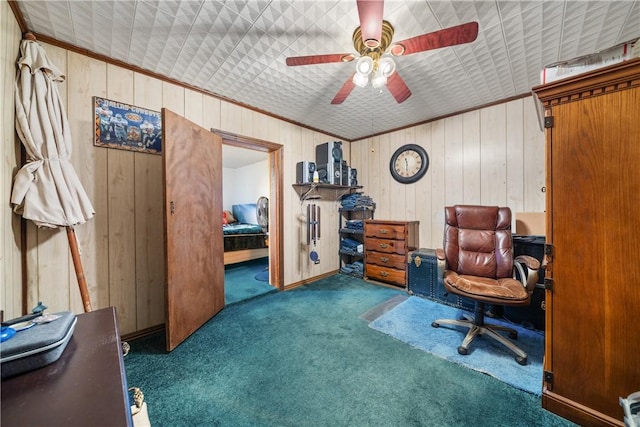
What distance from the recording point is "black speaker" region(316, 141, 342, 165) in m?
3.35

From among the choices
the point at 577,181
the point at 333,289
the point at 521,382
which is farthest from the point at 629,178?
the point at 333,289

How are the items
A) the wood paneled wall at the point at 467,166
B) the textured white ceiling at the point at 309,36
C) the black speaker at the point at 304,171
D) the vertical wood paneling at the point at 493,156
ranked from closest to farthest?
the textured white ceiling at the point at 309,36 < the wood paneled wall at the point at 467,166 < the vertical wood paneling at the point at 493,156 < the black speaker at the point at 304,171

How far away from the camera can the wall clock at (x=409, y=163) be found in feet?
11.0

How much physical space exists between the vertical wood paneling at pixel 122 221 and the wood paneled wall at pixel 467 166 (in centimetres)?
317

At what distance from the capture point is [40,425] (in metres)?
0.44

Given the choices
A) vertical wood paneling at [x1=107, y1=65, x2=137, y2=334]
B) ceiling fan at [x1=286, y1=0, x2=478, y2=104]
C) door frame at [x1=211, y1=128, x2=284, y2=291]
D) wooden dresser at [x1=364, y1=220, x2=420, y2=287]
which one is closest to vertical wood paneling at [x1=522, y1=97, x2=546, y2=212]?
wooden dresser at [x1=364, y1=220, x2=420, y2=287]

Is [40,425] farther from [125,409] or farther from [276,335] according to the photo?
[276,335]

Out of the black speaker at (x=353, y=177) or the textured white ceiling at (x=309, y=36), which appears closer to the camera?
the textured white ceiling at (x=309, y=36)

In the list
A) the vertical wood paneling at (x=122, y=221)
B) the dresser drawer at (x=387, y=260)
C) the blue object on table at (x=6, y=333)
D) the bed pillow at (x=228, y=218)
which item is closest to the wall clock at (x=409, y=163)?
the dresser drawer at (x=387, y=260)

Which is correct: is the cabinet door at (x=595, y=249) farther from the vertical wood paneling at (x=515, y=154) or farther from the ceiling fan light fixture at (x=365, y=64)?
the vertical wood paneling at (x=515, y=154)

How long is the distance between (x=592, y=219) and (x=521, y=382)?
1080 millimetres

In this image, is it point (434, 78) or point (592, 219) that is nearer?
point (592, 219)

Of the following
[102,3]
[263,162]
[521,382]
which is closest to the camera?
[102,3]

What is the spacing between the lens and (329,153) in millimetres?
3350
